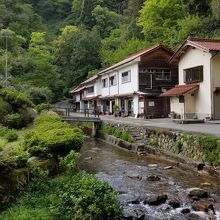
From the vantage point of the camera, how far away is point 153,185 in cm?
1549

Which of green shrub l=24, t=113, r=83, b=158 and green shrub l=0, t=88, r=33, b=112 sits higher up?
green shrub l=0, t=88, r=33, b=112

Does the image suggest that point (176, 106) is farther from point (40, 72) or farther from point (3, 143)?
point (40, 72)

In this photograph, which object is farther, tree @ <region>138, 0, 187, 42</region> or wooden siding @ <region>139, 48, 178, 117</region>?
tree @ <region>138, 0, 187, 42</region>

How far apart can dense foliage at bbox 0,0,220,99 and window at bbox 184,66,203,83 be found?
41.6ft

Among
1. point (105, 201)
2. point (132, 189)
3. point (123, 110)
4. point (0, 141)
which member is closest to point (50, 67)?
point (123, 110)

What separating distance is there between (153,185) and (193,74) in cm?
1943

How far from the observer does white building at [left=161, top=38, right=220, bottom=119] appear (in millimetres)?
29609

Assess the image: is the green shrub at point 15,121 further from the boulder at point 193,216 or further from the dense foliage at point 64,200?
the boulder at point 193,216

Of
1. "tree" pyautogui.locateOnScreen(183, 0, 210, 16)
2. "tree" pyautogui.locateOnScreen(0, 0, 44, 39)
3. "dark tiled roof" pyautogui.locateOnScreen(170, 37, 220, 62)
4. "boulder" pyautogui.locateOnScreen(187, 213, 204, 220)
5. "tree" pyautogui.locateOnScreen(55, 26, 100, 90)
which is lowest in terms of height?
"boulder" pyautogui.locateOnScreen(187, 213, 204, 220)

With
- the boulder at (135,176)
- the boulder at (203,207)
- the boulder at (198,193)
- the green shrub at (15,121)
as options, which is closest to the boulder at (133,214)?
the boulder at (203,207)

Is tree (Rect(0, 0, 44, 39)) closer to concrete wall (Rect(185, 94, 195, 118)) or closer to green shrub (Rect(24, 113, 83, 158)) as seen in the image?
concrete wall (Rect(185, 94, 195, 118))

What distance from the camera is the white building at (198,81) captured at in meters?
29.6

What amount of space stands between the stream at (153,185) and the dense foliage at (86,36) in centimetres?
2444

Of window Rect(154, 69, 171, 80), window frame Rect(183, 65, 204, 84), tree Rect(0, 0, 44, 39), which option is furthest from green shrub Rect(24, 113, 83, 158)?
tree Rect(0, 0, 44, 39)
